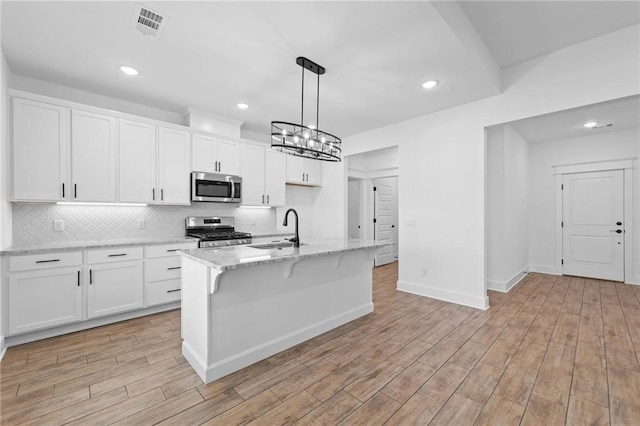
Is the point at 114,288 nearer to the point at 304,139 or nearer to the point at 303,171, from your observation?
the point at 304,139

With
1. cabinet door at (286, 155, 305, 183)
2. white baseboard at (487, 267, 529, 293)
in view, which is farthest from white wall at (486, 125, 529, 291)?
cabinet door at (286, 155, 305, 183)

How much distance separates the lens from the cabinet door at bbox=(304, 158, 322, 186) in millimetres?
5703

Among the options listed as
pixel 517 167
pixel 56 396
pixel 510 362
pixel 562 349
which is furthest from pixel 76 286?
pixel 517 167

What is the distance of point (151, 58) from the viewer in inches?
109

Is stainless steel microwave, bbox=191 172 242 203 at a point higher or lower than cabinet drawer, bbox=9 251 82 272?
higher

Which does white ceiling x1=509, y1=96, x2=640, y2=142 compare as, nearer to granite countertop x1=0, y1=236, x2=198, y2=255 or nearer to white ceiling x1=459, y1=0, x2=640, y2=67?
white ceiling x1=459, y1=0, x2=640, y2=67

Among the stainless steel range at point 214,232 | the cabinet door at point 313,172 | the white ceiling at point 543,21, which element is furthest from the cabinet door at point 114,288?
the white ceiling at point 543,21

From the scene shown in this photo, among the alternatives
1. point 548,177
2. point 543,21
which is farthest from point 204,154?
point 548,177

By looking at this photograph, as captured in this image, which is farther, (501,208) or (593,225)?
(593,225)

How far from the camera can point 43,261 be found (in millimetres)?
2795

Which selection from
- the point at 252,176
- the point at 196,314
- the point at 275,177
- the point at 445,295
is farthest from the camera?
the point at 275,177

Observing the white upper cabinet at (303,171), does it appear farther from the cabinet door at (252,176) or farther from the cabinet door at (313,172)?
the cabinet door at (252,176)

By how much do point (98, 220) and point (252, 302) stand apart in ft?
8.79

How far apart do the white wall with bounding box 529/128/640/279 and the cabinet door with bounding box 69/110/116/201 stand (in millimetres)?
7822
